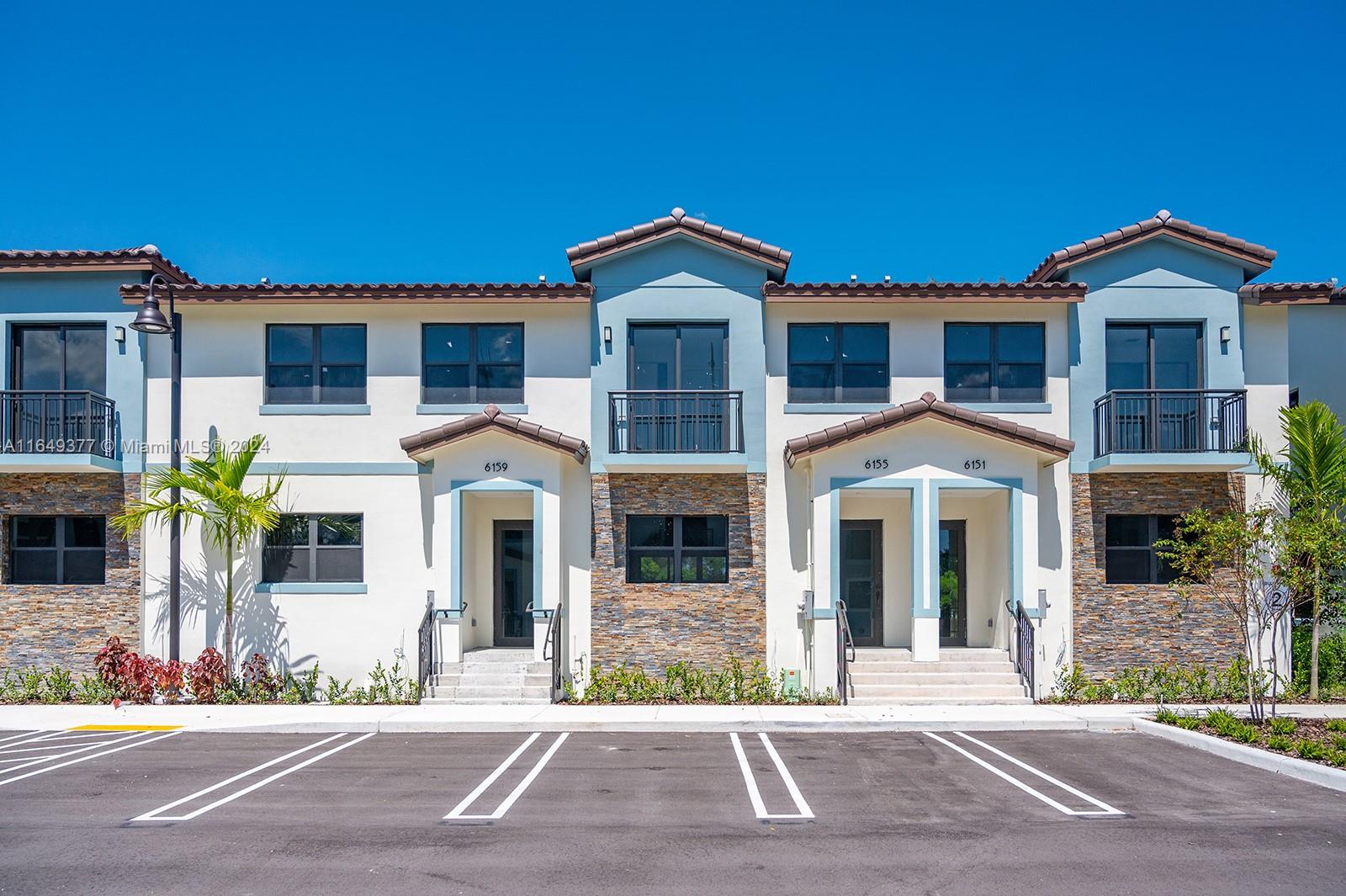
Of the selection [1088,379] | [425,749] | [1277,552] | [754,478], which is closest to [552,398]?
[754,478]

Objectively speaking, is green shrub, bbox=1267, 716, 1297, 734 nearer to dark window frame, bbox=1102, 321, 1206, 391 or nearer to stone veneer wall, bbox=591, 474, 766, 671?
dark window frame, bbox=1102, 321, 1206, 391

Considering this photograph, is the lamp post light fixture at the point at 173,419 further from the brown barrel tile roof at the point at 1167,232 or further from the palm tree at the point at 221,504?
the brown barrel tile roof at the point at 1167,232

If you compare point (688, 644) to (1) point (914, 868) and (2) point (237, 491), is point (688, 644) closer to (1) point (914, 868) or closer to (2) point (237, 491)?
(2) point (237, 491)

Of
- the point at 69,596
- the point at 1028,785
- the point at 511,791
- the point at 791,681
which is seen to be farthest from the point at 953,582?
the point at 69,596

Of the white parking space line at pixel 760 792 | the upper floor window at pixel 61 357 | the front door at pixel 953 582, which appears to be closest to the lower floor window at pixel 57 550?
the upper floor window at pixel 61 357

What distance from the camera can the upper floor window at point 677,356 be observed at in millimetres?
16938

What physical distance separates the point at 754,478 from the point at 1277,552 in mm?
7479

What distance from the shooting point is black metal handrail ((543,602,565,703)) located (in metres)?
15.8

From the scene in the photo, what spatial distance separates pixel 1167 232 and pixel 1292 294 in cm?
219

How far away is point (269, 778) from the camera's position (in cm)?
1069

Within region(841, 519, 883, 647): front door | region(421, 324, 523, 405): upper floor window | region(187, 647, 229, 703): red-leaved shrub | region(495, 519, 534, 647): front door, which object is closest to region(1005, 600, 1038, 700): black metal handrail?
region(841, 519, 883, 647): front door

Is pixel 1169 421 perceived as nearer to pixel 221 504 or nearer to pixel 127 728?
pixel 221 504

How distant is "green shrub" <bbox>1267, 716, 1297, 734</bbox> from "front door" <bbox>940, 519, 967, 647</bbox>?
17.6 feet

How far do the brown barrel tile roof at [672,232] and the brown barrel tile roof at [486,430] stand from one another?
116 inches
